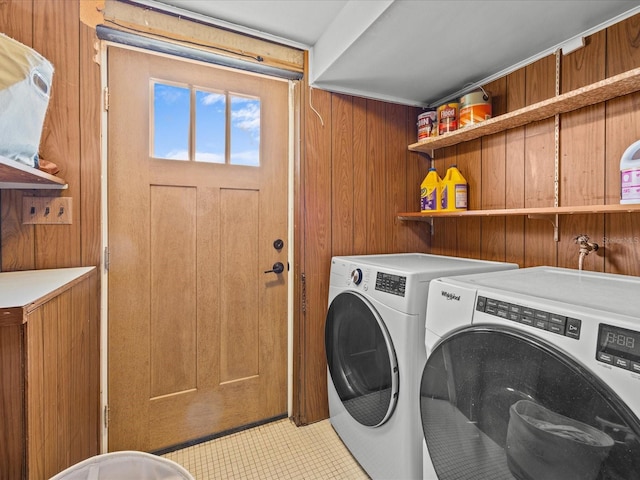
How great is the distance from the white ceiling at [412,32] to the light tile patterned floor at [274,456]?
2.08m

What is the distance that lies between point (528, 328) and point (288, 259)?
4.50 ft

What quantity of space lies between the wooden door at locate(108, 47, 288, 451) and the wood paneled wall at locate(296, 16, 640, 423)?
208 millimetres

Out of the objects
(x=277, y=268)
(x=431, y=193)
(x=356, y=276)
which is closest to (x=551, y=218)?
(x=431, y=193)

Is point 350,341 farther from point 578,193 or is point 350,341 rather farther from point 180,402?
point 578,193

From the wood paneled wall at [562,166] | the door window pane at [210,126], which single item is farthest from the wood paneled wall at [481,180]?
the door window pane at [210,126]

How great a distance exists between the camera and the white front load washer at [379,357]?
47.1 inches

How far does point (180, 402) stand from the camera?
1659 millimetres

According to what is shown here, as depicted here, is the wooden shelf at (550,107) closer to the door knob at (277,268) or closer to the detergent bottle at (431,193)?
the detergent bottle at (431,193)

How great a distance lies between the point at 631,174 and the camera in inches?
42.4

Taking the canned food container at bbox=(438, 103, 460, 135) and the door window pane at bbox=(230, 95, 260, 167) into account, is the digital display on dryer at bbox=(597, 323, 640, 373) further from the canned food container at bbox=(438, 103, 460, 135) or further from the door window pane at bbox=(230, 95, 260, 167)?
the door window pane at bbox=(230, 95, 260, 167)

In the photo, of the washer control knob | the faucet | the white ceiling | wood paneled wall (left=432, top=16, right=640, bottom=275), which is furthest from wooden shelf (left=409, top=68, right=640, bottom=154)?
the washer control knob

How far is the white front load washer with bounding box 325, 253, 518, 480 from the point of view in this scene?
47.1 inches

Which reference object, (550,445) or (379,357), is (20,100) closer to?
(379,357)

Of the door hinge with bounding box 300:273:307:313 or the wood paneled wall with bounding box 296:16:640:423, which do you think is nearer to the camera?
the wood paneled wall with bounding box 296:16:640:423
